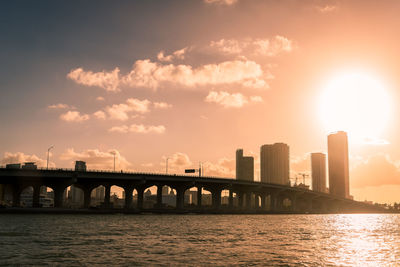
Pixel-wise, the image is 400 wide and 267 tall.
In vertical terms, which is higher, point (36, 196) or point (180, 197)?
point (36, 196)

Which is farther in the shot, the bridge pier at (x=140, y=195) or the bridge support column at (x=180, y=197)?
the bridge support column at (x=180, y=197)

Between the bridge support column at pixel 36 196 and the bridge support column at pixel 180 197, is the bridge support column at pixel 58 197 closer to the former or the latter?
the bridge support column at pixel 36 196

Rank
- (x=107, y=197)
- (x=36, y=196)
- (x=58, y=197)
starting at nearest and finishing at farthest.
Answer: (x=36, y=196) < (x=58, y=197) < (x=107, y=197)

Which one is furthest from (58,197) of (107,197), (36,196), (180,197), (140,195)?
(180,197)

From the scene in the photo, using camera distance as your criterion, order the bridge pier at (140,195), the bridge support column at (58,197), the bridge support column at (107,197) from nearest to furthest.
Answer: the bridge support column at (58,197)
the bridge support column at (107,197)
the bridge pier at (140,195)

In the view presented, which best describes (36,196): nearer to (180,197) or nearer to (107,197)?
(107,197)

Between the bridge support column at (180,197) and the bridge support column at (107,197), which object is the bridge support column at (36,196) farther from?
the bridge support column at (180,197)

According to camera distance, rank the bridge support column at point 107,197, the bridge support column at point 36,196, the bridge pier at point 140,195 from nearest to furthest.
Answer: the bridge support column at point 36,196
the bridge support column at point 107,197
the bridge pier at point 140,195

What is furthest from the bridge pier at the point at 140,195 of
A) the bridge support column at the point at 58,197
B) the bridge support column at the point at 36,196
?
the bridge support column at the point at 36,196

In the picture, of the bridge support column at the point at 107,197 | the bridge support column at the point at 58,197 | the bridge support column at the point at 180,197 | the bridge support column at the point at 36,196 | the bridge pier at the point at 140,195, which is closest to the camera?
the bridge support column at the point at 36,196

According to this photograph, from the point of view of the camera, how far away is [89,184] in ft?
531

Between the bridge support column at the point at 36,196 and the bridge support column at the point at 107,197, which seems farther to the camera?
the bridge support column at the point at 107,197

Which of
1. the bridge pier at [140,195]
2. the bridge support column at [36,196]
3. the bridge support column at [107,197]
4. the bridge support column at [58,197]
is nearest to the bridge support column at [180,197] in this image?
the bridge pier at [140,195]

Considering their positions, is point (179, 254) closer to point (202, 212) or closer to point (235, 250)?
point (235, 250)
